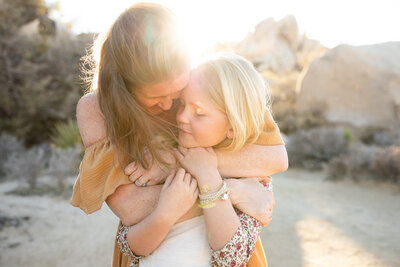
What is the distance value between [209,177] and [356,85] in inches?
442

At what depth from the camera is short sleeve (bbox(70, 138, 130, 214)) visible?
166 cm

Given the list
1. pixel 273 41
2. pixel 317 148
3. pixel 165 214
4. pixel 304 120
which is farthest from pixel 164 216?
pixel 273 41

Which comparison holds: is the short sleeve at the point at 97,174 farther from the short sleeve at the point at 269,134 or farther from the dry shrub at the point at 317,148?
the dry shrub at the point at 317,148

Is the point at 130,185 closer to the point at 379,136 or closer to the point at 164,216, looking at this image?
the point at 164,216

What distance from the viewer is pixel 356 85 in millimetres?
11516

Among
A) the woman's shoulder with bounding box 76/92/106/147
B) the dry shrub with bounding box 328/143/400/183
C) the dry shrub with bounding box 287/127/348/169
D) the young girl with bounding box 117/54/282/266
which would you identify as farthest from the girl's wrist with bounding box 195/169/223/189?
the dry shrub with bounding box 287/127/348/169

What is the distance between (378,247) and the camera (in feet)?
14.1

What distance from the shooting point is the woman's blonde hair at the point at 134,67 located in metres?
1.46

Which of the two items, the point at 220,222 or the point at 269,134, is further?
the point at 269,134

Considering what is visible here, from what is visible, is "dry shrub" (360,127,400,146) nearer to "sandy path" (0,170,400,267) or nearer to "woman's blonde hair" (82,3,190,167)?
"sandy path" (0,170,400,267)

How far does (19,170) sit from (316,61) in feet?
33.6

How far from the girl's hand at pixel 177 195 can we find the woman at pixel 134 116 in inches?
4.2

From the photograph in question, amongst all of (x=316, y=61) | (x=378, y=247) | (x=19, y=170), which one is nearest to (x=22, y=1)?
(x=19, y=170)

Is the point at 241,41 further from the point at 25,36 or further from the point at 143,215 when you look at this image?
the point at 143,215
